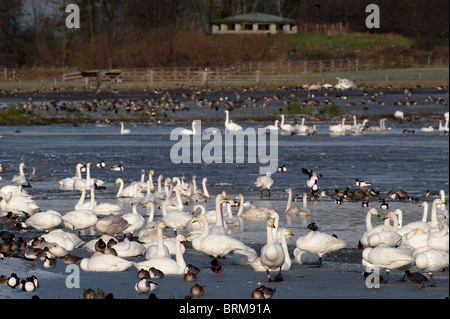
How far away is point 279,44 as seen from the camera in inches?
3076

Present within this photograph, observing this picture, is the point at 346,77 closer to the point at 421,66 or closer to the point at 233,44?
the point at 421,66

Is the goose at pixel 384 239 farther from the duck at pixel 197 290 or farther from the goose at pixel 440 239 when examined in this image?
the duck at pixel 197 290

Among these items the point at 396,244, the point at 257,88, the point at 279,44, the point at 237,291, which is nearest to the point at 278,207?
the point at 396,244

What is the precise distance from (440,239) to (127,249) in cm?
422

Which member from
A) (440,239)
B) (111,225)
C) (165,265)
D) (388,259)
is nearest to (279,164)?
(111,225)

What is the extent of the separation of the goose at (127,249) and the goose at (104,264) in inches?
33.1

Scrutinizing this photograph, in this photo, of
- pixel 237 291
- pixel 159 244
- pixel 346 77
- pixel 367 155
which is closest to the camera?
pixel 237 291

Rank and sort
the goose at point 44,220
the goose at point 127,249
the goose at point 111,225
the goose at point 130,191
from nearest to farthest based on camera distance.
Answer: the goose at point 127,249, the goose at point 111,225, the goose at point 44,220, the goose at point 130,191

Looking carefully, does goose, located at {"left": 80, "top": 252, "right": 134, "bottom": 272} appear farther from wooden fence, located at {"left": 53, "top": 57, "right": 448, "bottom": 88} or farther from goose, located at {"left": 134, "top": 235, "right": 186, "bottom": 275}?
wooden fence, located at {"left": 53, "top": 57, "right": 448, "bottom": 88}

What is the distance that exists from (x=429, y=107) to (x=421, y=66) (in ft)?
67.2

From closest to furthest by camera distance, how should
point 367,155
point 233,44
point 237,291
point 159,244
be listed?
point 237,291, point 159,244, point 367,155, point 233,44

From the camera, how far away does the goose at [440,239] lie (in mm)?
11227

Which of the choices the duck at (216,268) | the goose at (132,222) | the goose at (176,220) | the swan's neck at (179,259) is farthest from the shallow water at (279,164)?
the duck at (216,268)

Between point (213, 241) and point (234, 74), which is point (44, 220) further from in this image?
point (234, 74)
